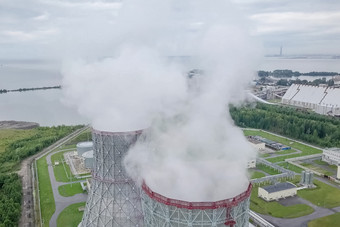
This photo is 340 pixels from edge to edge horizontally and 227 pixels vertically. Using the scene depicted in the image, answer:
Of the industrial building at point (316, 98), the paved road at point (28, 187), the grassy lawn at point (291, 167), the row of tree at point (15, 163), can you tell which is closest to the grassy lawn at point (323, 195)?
the grassy lawn at point (291, 167)

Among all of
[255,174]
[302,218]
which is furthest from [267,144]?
[302,218]

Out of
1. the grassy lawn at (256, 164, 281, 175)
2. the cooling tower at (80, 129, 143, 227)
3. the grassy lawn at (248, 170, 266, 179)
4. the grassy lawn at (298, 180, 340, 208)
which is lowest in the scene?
the grassy lawn at (298, 180, 340, 208)

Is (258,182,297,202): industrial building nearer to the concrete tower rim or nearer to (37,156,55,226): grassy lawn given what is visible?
the concrete tower rim

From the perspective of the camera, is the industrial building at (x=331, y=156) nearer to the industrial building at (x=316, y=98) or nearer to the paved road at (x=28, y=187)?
the industrial building at (x=316, y=98)

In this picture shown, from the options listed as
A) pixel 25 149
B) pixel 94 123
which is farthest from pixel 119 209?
pixel 25 149

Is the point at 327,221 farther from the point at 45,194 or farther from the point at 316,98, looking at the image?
the point at 316,98

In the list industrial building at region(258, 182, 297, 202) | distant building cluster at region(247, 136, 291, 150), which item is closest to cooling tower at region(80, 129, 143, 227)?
industrial building at region(258, 182, 297, 202)

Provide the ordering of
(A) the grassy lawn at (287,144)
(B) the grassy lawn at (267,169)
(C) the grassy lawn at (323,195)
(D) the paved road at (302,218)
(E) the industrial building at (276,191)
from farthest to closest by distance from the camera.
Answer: (A) the grassy lawn at (287,144) < (B) the grassy lawn at (267,169) < (E) the industrial building at (276,191) < (C) the grassy lawn at (323,195) < (D) the paved road at (302,218)
